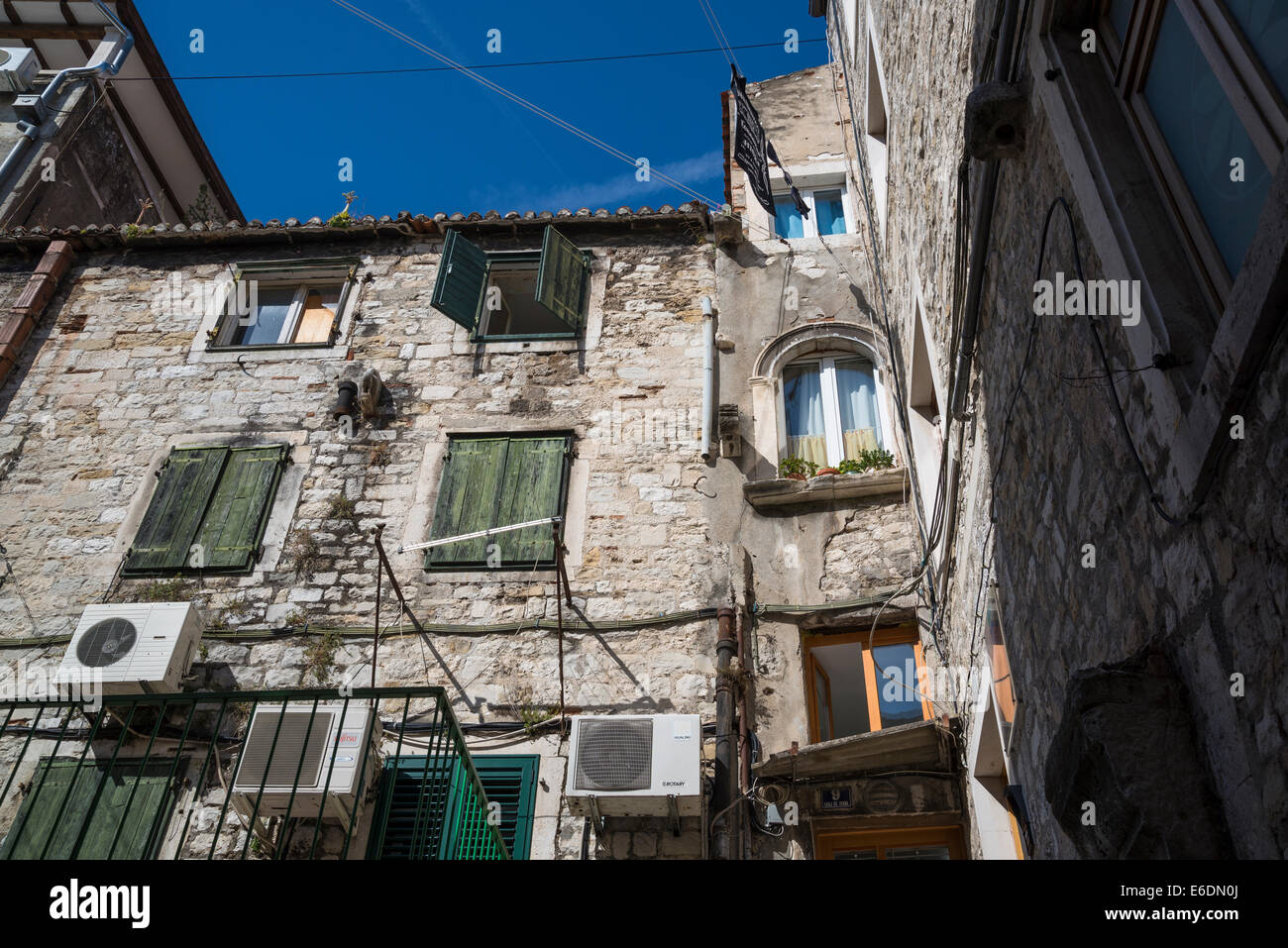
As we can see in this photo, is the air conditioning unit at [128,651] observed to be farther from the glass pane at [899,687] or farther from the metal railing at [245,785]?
the glass pane at [899,687]

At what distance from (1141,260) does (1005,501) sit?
197cm

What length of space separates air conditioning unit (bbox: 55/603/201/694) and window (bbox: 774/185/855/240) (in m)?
6.87

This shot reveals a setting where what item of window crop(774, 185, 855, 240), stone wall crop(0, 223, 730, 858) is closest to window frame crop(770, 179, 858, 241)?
window crop(774, 185, 855, 240)

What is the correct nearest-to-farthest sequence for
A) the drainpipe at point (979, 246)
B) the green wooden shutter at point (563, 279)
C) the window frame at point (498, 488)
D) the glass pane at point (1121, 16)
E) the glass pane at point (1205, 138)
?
the glass pane at point (1205, 138) → the glass pane at point (1121, 16) → the drainpipe at point (979, 246) → the window frame at point (498, 488) → the green wooden shutter at point (563, 279)

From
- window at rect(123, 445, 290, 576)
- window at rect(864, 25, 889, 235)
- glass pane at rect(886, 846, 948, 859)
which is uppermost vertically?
window at rect(864, 25, 889, 235)

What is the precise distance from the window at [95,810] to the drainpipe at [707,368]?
15.4ft

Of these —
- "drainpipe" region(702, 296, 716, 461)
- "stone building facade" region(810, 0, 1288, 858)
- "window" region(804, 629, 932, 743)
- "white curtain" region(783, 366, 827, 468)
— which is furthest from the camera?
"white curtain" region(783, 366, 827, 468)

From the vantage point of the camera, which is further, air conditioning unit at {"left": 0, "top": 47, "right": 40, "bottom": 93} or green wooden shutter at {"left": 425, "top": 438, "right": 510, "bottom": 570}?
air conditioning unit at {"left": 0, "top": 47, "right": 40, "bottom": 93}

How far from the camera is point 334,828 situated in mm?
6758

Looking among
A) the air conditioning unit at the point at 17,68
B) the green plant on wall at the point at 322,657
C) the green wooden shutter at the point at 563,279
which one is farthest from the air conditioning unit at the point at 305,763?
the air conditioning unit at the point at 17,68

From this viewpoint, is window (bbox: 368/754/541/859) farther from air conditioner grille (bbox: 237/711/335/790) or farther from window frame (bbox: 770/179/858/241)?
window frame (bbox: 770/179/858/241)

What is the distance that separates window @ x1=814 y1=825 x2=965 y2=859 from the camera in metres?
6.63

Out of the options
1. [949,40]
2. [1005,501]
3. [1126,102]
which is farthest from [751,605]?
[1126,102]

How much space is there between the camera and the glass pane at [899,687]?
742 centimetres
